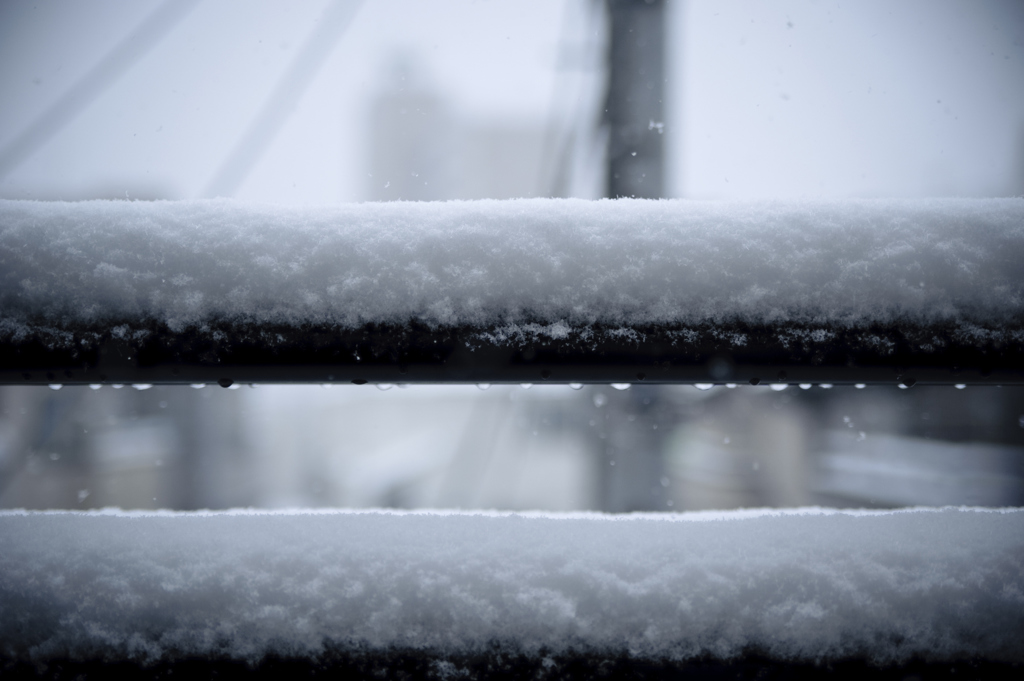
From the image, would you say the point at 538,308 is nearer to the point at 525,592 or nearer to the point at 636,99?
the point at 525,592

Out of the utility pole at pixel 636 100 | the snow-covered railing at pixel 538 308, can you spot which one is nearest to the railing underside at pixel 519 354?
the snow-covered railing at pixel 538 308

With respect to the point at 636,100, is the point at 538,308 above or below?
below

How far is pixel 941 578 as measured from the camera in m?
0.46

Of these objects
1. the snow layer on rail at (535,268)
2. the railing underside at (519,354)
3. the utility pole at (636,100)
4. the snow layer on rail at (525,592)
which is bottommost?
the snow layer on rail at (525,592)

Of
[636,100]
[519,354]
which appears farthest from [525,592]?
[636,100]

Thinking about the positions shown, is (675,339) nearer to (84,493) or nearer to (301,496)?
(301,496)

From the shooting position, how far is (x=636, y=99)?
8.08 ft

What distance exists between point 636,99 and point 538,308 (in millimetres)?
2362

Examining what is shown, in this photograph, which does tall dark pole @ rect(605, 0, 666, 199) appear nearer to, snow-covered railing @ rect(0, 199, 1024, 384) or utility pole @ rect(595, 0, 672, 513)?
utility pole @ rect(595, 0, 672, 513)

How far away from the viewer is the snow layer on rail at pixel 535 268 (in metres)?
0.44

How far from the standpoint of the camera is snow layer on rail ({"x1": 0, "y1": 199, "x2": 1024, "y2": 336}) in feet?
1.46

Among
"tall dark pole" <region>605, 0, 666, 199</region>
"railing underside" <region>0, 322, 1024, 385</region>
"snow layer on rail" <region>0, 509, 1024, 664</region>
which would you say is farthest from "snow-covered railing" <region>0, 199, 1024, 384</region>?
"tall dark pole" <region>605, 0, 666, 199</region>

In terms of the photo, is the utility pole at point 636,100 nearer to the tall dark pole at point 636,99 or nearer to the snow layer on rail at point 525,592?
the tall dark pole at point 636,99

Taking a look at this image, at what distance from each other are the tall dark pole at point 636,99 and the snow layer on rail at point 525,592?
83.4 inches
